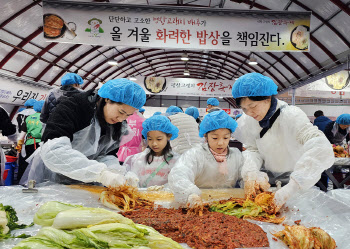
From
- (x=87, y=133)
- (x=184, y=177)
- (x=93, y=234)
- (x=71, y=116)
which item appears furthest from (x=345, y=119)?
(x=93, y=234)

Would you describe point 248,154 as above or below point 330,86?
below

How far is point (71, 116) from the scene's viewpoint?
2.23 metres

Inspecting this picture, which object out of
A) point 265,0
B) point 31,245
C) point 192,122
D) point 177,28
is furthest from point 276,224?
point 265,0

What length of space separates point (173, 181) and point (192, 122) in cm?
229

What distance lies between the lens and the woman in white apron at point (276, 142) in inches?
77.9

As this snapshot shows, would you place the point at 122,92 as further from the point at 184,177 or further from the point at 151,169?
the point at 151,169

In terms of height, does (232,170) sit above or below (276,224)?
above

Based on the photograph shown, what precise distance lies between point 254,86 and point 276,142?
58 cm

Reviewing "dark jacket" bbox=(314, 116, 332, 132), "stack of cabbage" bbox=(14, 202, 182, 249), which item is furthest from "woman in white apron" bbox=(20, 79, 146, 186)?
"dark jacket" bbox=(314, 116, 332, 132)

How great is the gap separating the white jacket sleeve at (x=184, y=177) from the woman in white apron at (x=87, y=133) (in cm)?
39

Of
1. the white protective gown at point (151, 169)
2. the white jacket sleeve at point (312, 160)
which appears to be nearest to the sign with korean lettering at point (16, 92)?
the white protective gown at point (151, 169)

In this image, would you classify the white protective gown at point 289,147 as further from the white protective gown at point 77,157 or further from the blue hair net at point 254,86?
the white protective gown at point 77,157

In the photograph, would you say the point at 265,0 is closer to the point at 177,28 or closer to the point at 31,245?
the point at 177,28

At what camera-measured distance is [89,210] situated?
1323 mm
